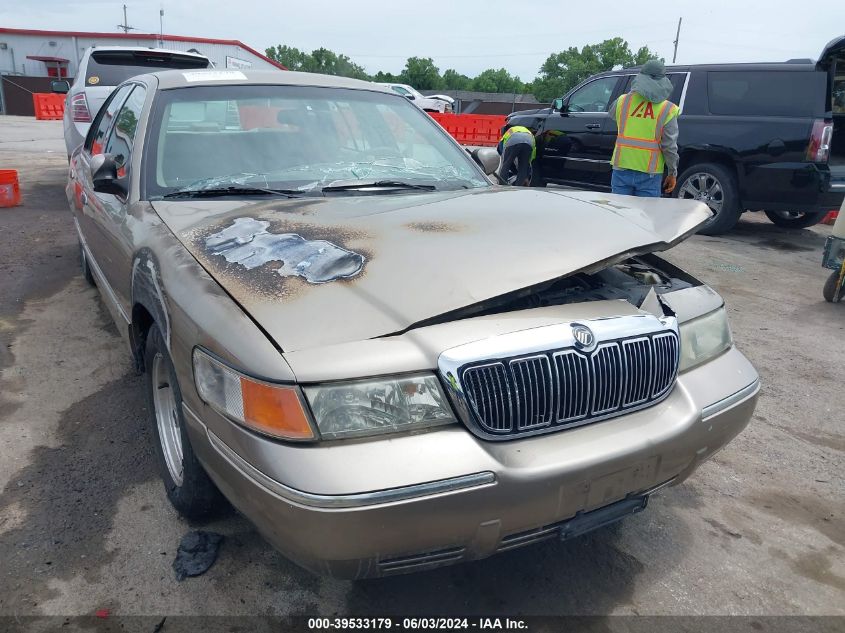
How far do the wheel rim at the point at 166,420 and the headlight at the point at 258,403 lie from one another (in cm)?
82

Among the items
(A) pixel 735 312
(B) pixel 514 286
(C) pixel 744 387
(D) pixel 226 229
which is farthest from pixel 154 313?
(A) pixel 735 312

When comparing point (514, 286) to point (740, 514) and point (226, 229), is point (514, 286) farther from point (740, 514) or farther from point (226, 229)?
point (740, 514)

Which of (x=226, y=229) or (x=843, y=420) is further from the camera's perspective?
(x=843, y=420)

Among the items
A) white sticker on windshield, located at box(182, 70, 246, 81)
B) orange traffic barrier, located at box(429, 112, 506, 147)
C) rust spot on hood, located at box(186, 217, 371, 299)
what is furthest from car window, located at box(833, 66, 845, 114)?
orange traffic barrier, located at box(429, 112, 506, 147)

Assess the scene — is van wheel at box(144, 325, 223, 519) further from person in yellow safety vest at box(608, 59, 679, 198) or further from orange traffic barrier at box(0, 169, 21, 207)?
orange traffic barrier at box(0, 169, 21, 207)

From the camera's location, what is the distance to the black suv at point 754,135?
7.20 m

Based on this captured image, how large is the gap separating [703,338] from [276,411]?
4.93ft

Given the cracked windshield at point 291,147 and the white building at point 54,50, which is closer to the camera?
the cracked windshield at point 291,147

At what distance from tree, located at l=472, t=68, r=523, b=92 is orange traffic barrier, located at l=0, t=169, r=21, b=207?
7971cm

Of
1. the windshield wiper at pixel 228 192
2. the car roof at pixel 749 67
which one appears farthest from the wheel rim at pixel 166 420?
the car roof at pixel 749 67

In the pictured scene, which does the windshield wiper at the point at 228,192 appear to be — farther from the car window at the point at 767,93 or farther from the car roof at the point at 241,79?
the car window at the point at 767,93

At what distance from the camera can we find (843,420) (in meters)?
3.65

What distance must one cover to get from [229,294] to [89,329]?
3032 millimetres

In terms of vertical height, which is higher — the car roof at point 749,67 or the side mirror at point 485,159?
the car roof at point 749,67
